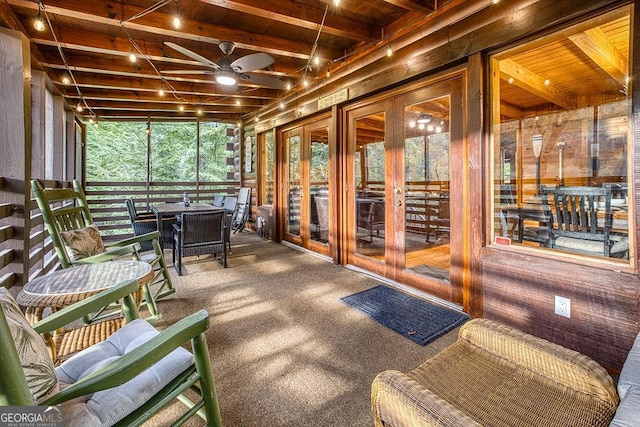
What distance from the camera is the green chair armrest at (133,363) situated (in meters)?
0.83

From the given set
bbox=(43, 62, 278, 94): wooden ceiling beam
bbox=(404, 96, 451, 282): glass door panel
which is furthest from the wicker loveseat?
bbox=(43, 62, 278, 94): wooden ceiling beam

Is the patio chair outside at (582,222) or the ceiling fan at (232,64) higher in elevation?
the ceiling fan at (232,64)

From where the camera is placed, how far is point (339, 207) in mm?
4277

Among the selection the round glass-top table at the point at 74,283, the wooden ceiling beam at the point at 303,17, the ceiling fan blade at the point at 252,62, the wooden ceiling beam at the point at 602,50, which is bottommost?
the round glass-top table at the point at 74,283

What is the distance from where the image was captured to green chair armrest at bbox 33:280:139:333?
1188 mm

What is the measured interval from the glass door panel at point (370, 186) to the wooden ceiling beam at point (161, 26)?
120 cm

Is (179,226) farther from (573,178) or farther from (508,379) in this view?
(573,178)

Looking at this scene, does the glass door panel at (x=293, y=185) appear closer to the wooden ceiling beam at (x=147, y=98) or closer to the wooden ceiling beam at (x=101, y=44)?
the wooden ceiling beam at (x=147, y=98)

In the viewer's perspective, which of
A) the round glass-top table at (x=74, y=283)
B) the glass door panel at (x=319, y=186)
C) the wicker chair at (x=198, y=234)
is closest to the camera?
the round glass-top table at (x=74, y=283)

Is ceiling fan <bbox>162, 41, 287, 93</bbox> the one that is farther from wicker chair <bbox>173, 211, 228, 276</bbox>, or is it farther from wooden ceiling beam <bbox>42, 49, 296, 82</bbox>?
wicker chair <bbox>173, 211, 228, 276</bbox>

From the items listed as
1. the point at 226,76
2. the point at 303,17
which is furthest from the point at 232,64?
the point at 303,17

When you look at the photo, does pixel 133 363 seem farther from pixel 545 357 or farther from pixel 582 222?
pixel 582 222

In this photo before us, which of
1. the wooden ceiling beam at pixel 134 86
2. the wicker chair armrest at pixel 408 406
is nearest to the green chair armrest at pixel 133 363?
the wicker chair armrest at pixel 408 406

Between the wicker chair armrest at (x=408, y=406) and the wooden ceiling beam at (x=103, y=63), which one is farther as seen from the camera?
the wooden ceiling beam at (x=103, y=63)
